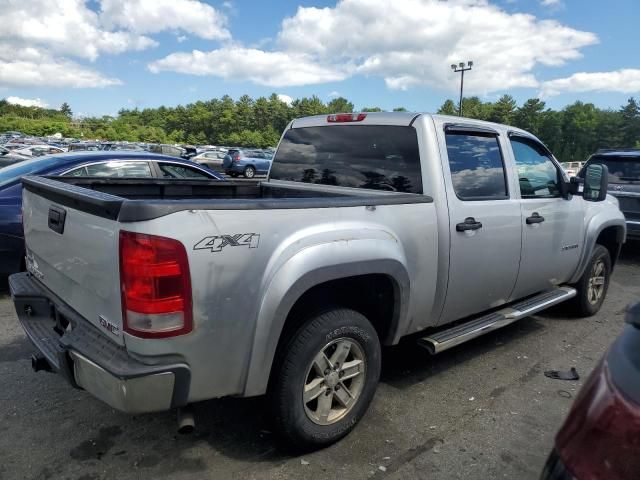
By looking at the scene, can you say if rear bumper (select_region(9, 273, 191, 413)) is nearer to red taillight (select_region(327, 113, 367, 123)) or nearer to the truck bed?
the truck bed

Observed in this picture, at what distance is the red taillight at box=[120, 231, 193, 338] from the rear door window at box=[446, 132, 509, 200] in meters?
2.09

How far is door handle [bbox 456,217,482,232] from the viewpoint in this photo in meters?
3.38

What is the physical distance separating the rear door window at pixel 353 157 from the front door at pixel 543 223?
1192 millimetres

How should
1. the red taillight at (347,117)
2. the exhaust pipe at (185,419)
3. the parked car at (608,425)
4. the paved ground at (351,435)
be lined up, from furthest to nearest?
the red taillight at (347,117) → the paved ground at (351,435) → the exhaust pipe at (185,419) → the parked car at (608,425)

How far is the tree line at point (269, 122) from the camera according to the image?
74.7 metres

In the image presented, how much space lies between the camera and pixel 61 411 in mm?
3256

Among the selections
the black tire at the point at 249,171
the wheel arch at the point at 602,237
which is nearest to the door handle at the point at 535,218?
the wheel arch at the point at 602,237

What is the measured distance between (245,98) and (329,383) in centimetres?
11735

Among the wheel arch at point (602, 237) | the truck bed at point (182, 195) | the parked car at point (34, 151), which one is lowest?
the wheel arch at point (602, 237)

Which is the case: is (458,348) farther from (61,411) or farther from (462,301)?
(61,411)

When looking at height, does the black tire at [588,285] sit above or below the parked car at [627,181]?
below

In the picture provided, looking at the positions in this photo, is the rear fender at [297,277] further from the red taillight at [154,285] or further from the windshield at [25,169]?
the windshield at [25,169]

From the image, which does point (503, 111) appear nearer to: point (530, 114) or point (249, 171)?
point (530, 114)

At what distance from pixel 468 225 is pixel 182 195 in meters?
2.59
